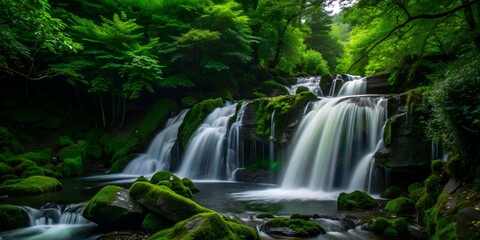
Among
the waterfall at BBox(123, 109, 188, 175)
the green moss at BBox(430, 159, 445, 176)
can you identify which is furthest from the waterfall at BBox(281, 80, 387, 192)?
the waterfall at BBox(123, 109, 188, 175)

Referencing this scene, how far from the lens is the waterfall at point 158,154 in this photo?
1639cm

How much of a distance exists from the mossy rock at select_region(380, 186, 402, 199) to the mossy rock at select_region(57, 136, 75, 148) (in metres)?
15.9

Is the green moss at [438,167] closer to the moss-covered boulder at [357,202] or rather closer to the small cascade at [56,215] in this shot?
the moss-covered boulder at [357,202]

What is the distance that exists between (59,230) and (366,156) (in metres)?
8.90

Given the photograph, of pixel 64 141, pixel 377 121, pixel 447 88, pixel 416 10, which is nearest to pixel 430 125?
pixel 447 88

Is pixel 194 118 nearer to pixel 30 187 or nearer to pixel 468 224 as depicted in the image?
pixel 30 187

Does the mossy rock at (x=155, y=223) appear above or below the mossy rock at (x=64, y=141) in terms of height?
below

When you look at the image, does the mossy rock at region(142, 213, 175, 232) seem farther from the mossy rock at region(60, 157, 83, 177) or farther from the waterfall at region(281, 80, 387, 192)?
the mossy rock at region(60, 157, 83, 177)

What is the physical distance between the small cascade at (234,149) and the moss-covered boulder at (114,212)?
729 cm

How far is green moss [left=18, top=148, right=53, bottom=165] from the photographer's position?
15109mm

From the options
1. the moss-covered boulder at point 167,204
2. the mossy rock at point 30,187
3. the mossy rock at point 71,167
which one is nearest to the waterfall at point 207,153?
the mossy rock at point 71,167

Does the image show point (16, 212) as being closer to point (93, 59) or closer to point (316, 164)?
point (316, 164)

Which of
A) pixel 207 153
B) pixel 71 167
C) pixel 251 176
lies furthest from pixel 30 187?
pixel 251 176

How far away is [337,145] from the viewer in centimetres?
1144
